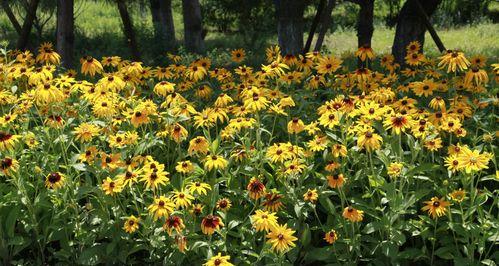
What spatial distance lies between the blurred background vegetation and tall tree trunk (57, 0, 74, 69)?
4.81m

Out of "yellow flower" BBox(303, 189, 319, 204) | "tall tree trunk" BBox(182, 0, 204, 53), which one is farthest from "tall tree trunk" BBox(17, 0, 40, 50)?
"tall tree trunk" BBox(182, 0, 204, 53)

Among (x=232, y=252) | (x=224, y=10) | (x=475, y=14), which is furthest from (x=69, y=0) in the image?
(x=475, y=14)

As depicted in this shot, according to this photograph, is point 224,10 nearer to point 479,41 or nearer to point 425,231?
point 479,41

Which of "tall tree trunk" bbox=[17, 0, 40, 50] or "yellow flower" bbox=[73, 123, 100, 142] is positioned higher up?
"tall tree trunk" bbox=[17, 0, 40, 50]

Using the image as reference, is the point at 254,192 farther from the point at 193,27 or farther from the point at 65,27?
the point at 193,27

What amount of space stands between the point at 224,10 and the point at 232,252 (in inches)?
553

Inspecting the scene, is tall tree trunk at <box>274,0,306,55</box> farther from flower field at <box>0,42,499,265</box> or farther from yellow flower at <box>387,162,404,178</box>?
yellow flower at <box>387,162,404,178</box>

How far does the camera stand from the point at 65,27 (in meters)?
6.47

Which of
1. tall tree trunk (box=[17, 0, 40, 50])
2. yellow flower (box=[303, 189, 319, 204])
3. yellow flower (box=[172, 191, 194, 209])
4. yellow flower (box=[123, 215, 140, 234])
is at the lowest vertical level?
yellow flower (box=[123, 215, 140, 234])

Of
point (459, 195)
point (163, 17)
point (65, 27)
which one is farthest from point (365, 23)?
point (163, 17)

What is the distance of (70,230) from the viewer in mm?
3531

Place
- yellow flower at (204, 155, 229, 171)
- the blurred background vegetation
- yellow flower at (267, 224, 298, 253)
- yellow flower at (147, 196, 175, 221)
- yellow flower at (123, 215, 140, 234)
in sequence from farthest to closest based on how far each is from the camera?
the blurred background vegetation
yellow flower at (204, 155, 229, 171)
yellow flower at (123, 215, 140, 234)
yellow flower at (147, 196, 175, 221)
yellow flower at (267, 224, 298, 253)

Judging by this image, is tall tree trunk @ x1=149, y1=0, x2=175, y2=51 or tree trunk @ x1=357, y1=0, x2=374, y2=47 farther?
tall tree trunk @ x1=149, y1=0, x2=175, y2=51

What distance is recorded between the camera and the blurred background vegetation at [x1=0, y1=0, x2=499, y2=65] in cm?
1402
